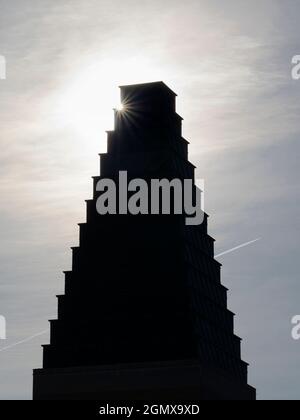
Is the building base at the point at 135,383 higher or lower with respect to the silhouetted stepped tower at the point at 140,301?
lower

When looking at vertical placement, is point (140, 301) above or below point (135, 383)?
above

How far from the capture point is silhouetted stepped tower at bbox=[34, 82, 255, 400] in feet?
554

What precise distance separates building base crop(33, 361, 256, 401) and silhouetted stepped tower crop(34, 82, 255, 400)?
16 cm

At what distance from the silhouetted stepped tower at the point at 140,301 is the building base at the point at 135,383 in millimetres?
165

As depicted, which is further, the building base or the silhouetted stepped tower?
the silhouetted stepped tower

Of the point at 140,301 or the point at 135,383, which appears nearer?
the point at 135,383

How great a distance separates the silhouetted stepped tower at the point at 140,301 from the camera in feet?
554

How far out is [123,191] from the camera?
184375 millimetres

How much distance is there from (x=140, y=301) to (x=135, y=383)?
14215 mm

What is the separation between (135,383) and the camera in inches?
6629

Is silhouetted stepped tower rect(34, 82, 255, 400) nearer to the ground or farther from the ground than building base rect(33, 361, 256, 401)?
farther from the ground

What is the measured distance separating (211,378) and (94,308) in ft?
76.4
